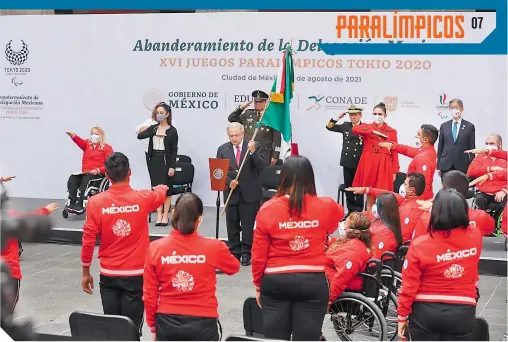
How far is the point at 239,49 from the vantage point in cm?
1370

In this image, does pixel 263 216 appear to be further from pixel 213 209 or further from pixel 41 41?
pixel 41 41

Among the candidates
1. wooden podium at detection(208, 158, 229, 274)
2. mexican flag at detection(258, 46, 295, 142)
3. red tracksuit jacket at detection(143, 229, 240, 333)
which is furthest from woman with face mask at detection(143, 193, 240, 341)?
wooden podium at detection(208, 158, 229, 274)

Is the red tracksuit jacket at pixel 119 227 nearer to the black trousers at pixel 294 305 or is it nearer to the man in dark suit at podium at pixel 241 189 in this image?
the black trousers at pixel 294 305

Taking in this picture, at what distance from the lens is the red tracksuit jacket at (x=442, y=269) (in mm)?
5199

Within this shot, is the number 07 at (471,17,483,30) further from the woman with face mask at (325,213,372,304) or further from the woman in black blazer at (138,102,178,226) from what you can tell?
the woman with face mask at (325,213,372,304)

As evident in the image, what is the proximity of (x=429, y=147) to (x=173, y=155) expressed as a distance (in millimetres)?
3818

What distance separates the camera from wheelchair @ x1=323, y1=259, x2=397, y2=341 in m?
6.63

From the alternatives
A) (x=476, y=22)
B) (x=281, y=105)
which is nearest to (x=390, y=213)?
(x=281, y=105)

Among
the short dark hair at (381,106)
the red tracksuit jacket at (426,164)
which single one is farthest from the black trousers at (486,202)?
the short dark hair at (381,106)

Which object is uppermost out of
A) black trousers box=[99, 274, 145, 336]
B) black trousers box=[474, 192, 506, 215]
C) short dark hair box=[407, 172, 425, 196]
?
short dark hair box=[407, 172, 425, 196]

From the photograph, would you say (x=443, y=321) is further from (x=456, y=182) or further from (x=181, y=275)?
(x=181, y=275)

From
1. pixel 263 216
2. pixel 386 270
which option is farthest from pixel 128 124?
pixel 263 216

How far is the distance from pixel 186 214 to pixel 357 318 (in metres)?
2.29

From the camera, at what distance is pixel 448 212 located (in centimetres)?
514
